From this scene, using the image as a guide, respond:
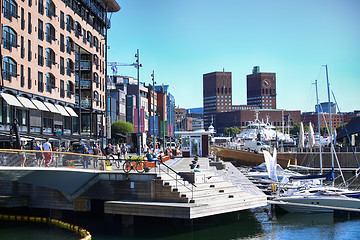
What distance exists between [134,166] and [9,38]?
20.2m

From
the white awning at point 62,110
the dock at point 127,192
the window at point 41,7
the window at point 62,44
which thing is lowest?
the dock at point 127,192

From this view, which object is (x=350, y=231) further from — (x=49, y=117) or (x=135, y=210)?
(x=49, y=117)

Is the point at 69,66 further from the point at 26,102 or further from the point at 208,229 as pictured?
the point at 208,229

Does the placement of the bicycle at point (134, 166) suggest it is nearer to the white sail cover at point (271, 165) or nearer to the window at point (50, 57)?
the white sail cover at point (271, 165)

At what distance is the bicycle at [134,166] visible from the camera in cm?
2372

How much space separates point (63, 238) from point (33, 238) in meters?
1.65

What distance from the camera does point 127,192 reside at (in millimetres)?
23672

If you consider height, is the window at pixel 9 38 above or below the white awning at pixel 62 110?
above

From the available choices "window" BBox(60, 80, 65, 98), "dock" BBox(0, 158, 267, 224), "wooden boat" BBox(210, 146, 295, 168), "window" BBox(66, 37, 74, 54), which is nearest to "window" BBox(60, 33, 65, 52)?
"window" BBox(66, 37, 74, 54)

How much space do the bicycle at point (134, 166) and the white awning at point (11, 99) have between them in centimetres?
1620

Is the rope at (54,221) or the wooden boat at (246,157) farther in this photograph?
the wooden boat at (246,157)

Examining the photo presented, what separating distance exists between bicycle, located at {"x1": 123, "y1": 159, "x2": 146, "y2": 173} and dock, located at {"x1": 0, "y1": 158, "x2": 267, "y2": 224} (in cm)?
26

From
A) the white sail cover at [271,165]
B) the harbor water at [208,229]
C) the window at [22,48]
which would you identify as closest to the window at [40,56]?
the window at [22,48]

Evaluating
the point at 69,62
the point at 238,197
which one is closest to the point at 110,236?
the point at 238,197
